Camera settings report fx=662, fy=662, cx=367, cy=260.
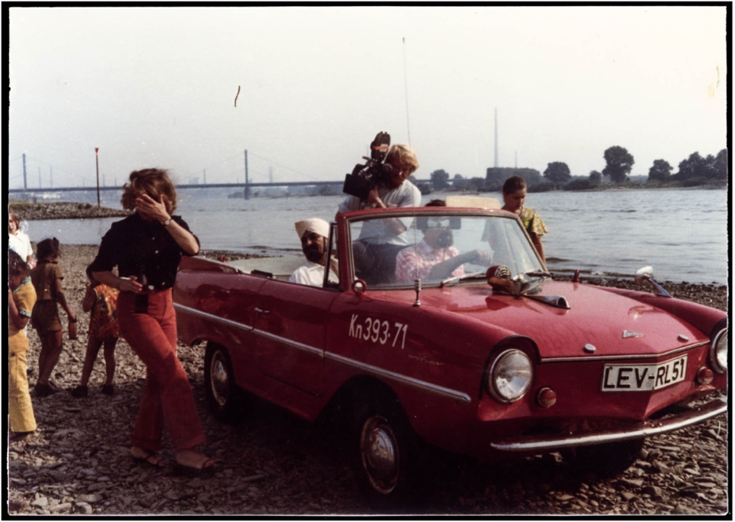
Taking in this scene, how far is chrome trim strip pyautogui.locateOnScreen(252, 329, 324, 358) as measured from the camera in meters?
3.76

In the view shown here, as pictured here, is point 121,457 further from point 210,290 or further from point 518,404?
point 518,404

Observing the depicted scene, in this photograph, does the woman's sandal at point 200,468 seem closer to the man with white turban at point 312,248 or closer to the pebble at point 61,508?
the pebble at point 61,508

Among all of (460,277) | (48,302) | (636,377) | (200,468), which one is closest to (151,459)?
(200,468)

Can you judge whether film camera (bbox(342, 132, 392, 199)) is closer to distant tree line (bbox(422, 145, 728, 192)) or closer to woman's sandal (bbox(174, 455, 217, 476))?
distant tree line (bbox(422, 145, 728, 192))

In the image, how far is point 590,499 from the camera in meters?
3.64

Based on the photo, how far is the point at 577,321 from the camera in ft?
10.5

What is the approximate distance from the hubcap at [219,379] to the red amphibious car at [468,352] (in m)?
0.32

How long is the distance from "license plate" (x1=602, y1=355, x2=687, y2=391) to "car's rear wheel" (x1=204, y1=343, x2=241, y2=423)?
269cm

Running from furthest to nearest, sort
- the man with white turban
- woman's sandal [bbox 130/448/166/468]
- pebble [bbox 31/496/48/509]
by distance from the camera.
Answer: the man with white turban
woman's sandal [bbox 130/448/166/468]
pebble [bbox 31/496/48/509]

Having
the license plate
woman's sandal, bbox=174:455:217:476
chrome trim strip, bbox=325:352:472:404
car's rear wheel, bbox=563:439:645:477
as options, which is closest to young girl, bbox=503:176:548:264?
car's rear wheel, bbox=563:439:645:477

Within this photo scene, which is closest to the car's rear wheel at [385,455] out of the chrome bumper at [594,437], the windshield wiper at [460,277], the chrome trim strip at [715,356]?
the chrome bumper at [594,437]

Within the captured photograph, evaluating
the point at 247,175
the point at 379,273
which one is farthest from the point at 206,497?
the point at 247,175

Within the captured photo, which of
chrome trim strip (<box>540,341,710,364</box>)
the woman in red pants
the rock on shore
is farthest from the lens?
the rock on shore

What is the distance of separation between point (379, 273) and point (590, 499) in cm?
170
